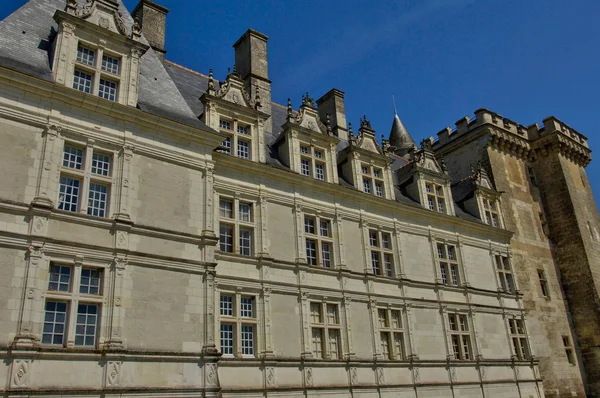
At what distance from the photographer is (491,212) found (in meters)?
26.2

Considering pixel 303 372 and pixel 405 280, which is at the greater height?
pixel 405 280

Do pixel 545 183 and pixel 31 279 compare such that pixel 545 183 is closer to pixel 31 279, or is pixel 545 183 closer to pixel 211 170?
pixel 211 170

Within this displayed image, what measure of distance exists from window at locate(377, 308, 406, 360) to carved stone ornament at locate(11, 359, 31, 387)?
11527 millimetres

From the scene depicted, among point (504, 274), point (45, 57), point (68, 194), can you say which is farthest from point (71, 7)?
point (504, 274)

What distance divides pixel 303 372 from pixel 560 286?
58.8ft

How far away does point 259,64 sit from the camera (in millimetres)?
22234

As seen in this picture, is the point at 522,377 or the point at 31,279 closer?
the point at 31,279

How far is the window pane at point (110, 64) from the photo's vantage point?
1479 cm

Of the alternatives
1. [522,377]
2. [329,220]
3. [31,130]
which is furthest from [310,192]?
[522,377]

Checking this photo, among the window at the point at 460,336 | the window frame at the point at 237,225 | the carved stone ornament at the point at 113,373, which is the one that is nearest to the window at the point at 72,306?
the carved stone ornament at the point at 113,373

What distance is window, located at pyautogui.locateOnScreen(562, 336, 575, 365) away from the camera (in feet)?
86.2

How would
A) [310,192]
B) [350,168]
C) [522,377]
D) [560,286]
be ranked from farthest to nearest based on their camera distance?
[560,286] < [522,377] < [350,168] < [310,192]

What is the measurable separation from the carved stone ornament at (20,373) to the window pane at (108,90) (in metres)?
7.05

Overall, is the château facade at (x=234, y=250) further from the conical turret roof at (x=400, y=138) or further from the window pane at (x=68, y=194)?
the conical turret roof at (x=400, y=138)
